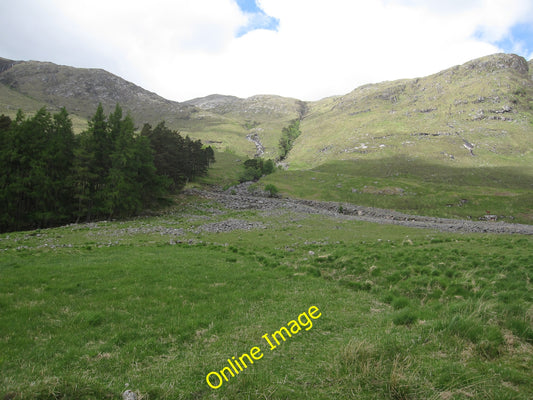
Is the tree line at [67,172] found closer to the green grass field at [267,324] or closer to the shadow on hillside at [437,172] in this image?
the green grass field at [267,324]

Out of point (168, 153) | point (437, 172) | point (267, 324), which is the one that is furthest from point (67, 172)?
A: point (437, 172)

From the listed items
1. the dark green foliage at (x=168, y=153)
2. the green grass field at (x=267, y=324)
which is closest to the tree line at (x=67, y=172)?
the dark green foliage at (x=168, y=153)

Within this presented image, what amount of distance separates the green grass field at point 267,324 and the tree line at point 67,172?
75.6 feet

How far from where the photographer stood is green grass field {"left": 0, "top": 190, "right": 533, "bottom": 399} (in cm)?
592

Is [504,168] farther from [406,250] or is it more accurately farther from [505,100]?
[406,250]

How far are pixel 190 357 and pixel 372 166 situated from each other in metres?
145

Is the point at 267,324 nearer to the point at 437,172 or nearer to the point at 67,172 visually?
the point at 67,172

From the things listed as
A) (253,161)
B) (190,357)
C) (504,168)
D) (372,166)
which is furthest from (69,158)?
(504,168)

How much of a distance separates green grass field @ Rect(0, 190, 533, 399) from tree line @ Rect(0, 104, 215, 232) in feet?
75.6

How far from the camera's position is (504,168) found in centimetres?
12169

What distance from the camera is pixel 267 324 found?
9836mm

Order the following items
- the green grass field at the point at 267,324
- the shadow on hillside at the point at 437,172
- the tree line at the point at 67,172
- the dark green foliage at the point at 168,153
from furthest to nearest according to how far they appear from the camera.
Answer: the shadow on hillside at the point at 437,172 < the dark green foliage at the point at 168,153 < the tree line at the point at 67,172 < the green grass field at the point at 267,324

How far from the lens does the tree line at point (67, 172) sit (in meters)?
37.1

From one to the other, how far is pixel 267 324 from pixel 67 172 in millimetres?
47425
